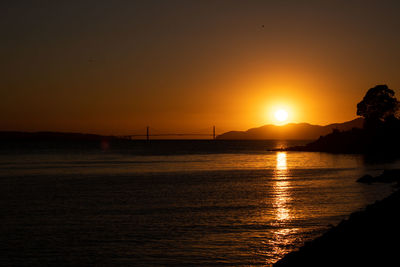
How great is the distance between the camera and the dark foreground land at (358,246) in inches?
640

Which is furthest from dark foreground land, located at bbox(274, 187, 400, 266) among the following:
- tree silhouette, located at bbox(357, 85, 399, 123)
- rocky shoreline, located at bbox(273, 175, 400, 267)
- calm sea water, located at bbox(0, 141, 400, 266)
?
tree silhouette, located at bbox(357, 85, 399, 123)

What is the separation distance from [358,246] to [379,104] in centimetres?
13176

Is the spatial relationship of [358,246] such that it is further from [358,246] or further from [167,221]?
[167,221]

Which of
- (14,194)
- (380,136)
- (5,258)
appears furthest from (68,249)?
(380,136)

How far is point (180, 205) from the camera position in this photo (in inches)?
1511

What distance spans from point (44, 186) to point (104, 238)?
32.4 meters

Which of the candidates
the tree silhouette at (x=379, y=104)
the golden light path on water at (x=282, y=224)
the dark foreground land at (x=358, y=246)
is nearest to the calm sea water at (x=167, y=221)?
the golden light path on water at (x=282, y=224)

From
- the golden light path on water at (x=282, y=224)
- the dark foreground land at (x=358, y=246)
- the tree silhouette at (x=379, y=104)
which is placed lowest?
the golden light path on water at (x=282, y=224)

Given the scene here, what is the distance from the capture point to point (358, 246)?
17953 millimetres

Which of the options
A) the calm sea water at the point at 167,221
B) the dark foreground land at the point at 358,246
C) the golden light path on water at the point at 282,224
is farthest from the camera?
the golden light path on water at the point at 282,224

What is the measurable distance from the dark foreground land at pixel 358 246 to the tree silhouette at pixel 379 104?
413 ft

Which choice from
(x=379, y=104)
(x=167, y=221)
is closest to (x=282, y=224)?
(x=167, y=221)

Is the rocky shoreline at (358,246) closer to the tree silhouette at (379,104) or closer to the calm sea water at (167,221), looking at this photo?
the calm sea water at (167,221)

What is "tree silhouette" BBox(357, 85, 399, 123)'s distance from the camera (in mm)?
139500
